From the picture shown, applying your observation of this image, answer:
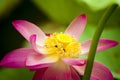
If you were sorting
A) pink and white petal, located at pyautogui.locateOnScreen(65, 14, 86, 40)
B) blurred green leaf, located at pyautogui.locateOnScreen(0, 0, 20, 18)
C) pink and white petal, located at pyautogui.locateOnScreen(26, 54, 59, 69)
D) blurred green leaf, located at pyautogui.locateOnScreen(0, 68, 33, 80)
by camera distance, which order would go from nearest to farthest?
pink and white petal, located at pyautogui.locateOnScreen(26, 54, 59, 69), pink and white petal, located at pyautogui.locateOnScreen(65, 14, 86, 40), blurred green leaf, located at pyautogui.locateOnScreen(0, 68, 33, 80), blurred green leaf, located at pyautogui.locateOnScreen(0, 0, 20, 18)

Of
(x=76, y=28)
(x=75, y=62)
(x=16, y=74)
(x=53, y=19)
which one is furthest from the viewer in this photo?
(x=53, y=19)

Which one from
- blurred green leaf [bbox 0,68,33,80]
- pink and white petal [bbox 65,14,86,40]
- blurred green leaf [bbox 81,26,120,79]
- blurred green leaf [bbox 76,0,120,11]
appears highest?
blurred green leaf [bbox 76,0,120,11]

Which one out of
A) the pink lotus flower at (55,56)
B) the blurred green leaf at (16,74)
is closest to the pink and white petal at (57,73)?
the pink lotus flower at (55,56)

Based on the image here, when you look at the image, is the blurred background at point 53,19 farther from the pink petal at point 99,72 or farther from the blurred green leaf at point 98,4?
the pink petal at point 99,72

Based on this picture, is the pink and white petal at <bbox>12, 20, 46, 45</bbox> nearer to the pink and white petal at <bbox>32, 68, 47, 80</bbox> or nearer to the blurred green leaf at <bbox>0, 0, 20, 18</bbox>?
the pink and white petal at <bbox>32, 68, 47, 80</bbox>

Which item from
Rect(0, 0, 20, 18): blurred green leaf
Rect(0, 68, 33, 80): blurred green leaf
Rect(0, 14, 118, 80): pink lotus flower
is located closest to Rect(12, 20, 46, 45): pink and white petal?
Rect(0, 14, 118, 80): pink lotus flower

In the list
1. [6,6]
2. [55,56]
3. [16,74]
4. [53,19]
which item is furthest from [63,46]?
[6,6]

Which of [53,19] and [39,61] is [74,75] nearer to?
[39,61]

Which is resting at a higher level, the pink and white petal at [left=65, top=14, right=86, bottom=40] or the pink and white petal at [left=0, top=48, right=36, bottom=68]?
the pink and white petal at [left=65, top=14, right=86, bottom=40]
